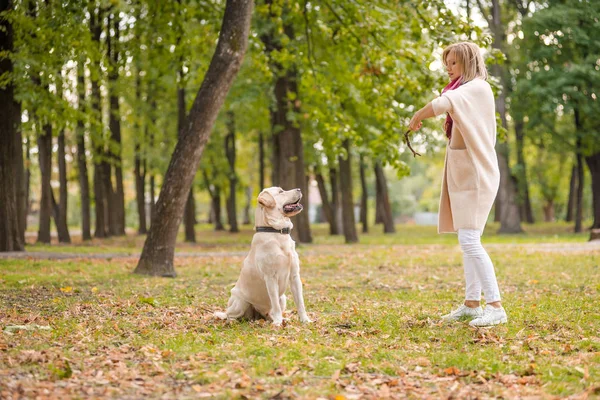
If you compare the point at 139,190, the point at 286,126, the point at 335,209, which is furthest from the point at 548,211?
the point at 286,126

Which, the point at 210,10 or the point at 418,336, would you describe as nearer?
the point at 418,336

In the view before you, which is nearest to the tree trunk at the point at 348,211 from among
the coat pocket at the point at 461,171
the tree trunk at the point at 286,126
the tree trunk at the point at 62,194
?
the tree trunk at the point at 286,126

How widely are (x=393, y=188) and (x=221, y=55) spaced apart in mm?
57648

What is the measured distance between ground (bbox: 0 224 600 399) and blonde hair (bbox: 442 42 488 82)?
2.49m

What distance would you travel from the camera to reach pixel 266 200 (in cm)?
657

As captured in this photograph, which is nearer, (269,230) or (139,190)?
(269,230)

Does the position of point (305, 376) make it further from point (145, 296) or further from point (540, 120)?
point (540, 120)

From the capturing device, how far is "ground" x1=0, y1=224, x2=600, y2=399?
14.8 feet

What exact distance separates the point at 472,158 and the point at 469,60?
100cm

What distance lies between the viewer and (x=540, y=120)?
2842 cm

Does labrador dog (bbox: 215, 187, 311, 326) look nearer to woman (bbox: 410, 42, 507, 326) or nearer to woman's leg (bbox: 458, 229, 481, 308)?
woman (bbox: 410, 42, 507, 326)

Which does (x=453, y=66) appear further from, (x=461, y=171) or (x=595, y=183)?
(x=595, y=183)

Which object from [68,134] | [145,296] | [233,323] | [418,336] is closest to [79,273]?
[145,296]

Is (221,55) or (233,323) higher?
(221,55)
